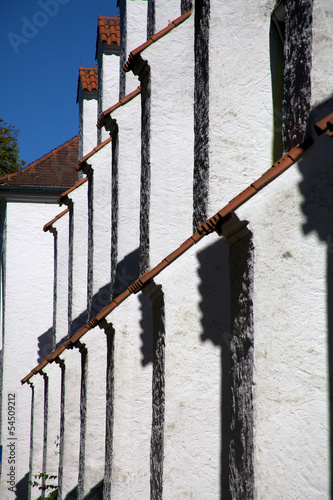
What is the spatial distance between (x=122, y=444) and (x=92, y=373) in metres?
2.05

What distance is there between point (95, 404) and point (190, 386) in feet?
12.1

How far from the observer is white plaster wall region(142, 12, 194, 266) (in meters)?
8.23

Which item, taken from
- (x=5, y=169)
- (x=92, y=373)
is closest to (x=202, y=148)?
(x=92, y=373)

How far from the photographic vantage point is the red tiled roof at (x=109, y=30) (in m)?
15.4

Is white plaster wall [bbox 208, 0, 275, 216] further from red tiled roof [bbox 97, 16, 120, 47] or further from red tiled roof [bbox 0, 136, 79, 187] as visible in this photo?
red tiled roof [bbox 0, 136, 79, 187]

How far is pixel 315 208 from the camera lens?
15.6 feet

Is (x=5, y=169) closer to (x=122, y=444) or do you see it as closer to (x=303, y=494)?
(x=122, y=444)

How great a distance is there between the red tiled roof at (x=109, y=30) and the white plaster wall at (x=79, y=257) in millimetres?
3281

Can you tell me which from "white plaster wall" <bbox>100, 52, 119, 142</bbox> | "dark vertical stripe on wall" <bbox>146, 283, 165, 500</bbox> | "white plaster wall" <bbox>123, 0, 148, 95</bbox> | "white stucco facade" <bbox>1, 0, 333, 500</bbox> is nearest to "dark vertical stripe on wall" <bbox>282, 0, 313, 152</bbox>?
"white stucco facade" <bbox>1, 0, 333, 500</bbox>

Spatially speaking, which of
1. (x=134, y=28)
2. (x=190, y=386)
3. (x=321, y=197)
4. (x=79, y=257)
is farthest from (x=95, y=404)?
(x=134, y=28)

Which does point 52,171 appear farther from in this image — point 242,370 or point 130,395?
point 242,370

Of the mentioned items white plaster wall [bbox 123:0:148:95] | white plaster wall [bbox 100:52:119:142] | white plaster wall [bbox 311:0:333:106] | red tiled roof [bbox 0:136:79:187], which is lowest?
white plaster wall [bbox 311:0:333:106]

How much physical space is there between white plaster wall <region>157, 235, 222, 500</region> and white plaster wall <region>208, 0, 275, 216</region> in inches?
31.6

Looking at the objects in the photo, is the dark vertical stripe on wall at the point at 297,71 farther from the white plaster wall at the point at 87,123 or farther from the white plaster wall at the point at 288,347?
the white plaster wall at the point at 87,123
